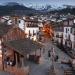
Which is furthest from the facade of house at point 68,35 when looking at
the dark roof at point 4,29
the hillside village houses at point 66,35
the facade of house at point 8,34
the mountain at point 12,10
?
the mountain at point 12,10

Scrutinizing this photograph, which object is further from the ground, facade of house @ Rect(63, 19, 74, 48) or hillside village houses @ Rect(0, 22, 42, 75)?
hillside village houses @ Rect(0, 22, 42, 75)

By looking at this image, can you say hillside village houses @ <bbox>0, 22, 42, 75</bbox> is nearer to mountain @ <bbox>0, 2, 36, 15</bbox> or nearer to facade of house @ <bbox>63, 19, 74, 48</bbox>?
facade of house @ <bbox>63, 19, 74, 48</bbox>

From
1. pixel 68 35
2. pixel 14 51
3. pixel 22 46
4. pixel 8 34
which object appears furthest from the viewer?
pixel 68 35

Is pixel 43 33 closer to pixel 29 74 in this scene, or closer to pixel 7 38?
pixel 7 38

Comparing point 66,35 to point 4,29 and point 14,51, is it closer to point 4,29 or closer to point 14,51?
point 4,29

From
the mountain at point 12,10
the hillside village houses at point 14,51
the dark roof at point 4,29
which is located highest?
the dark roof at point 4,29

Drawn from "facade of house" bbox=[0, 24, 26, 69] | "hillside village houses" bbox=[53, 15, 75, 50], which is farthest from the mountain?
"facade of house" bbox=[0, 24, 26, 69]

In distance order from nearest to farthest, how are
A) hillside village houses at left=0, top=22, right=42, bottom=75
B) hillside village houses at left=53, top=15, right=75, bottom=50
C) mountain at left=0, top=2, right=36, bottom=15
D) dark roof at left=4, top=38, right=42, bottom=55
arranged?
dark roof at left=4, top=38, right=42, bottom=55
hillside village houses at left=0, top=22, right=42, bottom=75
hillside village houses at left=53, top=15, right=75, bottom=50
mountain at left=0, top=2, right=36, bottom=15

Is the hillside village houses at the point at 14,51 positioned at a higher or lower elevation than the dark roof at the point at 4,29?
lower

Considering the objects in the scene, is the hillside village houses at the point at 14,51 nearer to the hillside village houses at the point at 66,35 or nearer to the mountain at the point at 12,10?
the hillside village houses at the point at 66,35

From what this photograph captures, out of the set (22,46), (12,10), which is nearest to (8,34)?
(22,46)

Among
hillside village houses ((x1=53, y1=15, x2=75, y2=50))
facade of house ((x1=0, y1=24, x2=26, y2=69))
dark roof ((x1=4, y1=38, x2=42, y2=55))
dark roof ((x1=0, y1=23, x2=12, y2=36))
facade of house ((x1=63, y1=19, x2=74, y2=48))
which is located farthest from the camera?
facade of house ((x1=63, y1=19, x2=74, y2=48))

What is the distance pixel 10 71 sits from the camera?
23.6 m

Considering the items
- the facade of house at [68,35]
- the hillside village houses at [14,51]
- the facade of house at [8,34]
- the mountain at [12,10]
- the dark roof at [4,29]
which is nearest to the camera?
the hillside village houses at [14,51]
